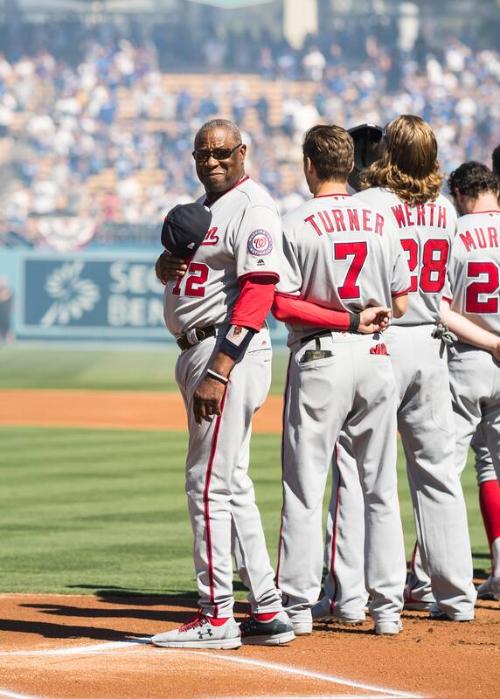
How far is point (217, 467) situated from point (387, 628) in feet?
3.16

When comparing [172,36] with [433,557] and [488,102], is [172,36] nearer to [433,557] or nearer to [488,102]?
[488,102]

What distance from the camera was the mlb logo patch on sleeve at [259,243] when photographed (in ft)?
15.0

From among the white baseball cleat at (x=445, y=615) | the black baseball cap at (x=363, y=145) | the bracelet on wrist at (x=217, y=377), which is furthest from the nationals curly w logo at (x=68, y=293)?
the bracelet on wrist at (x=217, y=377)

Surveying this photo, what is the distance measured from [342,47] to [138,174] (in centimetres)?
728

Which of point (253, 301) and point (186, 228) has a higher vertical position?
point (186, 228)

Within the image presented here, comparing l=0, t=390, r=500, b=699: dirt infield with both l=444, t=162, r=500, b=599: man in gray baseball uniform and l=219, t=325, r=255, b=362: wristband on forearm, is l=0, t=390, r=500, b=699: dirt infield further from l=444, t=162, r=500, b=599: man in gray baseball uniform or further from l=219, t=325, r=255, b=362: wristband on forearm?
l=219, t=325, r=255, b=362: wristband on forearm

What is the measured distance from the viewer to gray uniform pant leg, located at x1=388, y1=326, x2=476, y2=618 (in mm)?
5246

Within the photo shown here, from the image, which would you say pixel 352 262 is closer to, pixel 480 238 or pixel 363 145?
pixel 480 238

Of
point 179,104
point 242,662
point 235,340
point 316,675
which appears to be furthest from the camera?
point 179,104

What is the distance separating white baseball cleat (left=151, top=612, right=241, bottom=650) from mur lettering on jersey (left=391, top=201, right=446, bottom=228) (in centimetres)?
173

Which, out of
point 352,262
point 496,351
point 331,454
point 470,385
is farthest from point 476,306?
point 331,454

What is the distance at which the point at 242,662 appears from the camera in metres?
4.45

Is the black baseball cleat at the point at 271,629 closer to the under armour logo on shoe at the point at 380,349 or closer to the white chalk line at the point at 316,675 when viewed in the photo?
the white chalk line at the point at 316,675

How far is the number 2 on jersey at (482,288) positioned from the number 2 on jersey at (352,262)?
3.33 feet
